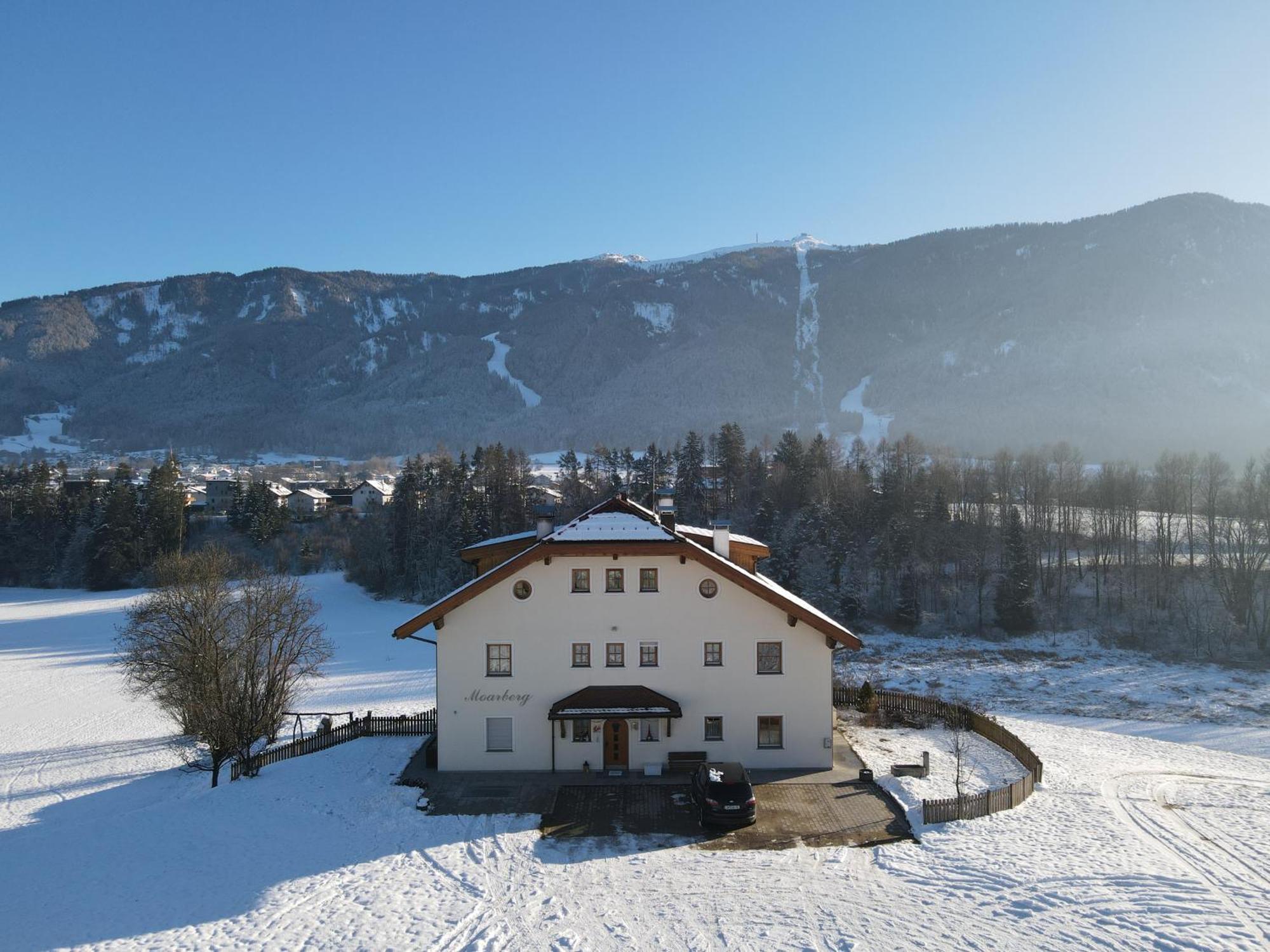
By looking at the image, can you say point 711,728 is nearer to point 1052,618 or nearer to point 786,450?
point 1052,618

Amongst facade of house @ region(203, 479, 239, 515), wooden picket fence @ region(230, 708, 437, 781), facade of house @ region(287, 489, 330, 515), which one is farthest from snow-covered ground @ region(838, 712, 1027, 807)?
facade of house @ region(203, 479, 239, 515)

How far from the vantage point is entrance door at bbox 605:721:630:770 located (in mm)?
22391

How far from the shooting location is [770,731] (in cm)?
2266

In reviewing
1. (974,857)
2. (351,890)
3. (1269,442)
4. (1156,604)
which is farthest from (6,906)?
(1269,442)

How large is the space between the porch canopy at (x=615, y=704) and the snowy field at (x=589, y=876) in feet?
12.3

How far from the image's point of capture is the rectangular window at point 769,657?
22.8m

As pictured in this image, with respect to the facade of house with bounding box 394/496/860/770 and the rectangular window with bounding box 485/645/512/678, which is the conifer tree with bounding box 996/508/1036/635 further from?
the rectangular window with bounding box 485/645/512/678

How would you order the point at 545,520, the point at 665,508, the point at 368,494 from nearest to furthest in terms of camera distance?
the point at 545,520 → the point at 665,508 → the point at 368,494

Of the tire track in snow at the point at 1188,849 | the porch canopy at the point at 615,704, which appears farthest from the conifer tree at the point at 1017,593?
the porch canopy at the point at 615,704

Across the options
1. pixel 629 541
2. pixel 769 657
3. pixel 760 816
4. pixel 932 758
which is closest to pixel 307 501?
pixel 629 541

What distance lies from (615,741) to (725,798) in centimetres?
541

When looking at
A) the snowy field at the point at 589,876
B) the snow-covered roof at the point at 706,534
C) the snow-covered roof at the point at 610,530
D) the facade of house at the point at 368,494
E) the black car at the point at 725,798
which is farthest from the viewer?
the facade of house at the point at 368,494

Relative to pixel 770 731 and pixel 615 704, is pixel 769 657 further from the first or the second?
pixel 615 704

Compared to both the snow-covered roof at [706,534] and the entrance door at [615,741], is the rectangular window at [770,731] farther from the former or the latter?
the snow-covered roof at [706,534]
